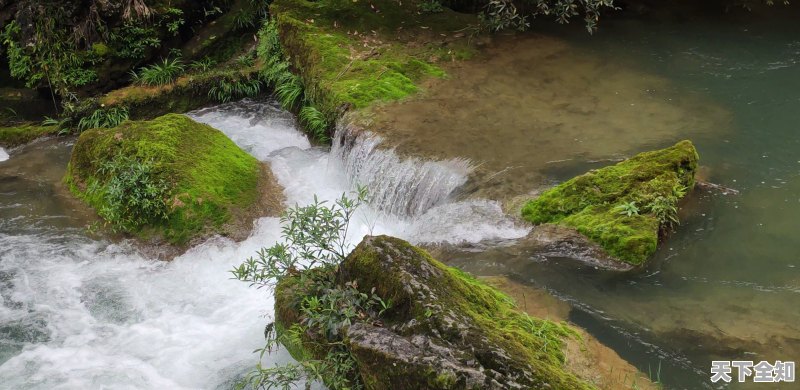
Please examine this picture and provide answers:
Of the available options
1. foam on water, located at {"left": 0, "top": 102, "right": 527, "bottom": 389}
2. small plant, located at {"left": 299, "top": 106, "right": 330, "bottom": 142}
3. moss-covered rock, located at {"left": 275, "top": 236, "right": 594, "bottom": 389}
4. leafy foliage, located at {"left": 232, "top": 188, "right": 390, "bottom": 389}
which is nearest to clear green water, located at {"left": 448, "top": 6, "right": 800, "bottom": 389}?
moss-covered rock, located at {"left": 275, "top": 236, "right": 594, "bottom": 389}

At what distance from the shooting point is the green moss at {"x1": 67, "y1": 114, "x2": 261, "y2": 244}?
855cm

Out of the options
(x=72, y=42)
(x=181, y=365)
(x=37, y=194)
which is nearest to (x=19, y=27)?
(x=72, y=42)

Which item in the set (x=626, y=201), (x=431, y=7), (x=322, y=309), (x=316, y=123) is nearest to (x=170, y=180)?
(x=316, y=123)

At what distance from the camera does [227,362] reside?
21.9ft

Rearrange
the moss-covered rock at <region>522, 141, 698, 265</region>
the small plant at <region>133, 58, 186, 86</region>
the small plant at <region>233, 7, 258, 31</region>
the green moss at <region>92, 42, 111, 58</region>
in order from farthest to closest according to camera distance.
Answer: the small plant at <region>233, 7, 258, 31</region> → the small plant at <region>133, 58, 186, 86</region> → the green moss at <region>92, 42, 111, 58</region> → the moss-covered rock at <region>522, 141, 698, 265</region>

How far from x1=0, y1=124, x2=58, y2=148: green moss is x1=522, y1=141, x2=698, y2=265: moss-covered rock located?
7455 millimetres

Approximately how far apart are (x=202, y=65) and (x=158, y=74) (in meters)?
0.79

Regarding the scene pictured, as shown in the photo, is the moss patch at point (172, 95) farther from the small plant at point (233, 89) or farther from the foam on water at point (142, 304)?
the foam on water at point (142, 304)

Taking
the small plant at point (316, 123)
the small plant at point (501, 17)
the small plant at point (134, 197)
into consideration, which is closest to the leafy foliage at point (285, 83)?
the small plant at point (316, 123)

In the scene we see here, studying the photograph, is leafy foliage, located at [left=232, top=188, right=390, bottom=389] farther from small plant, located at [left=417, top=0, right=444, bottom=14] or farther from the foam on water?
small plant, located at [left=417, top=0, right=444, bottom=14]

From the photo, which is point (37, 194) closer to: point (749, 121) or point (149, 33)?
point (149, 33)

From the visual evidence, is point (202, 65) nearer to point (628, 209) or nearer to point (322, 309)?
point (628, 209)

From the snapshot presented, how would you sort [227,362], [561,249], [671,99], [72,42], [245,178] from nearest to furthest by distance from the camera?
[227,362] < [561,249] < [245,178] < [671,99] < [72,42]

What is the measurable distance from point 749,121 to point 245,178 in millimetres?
6361
